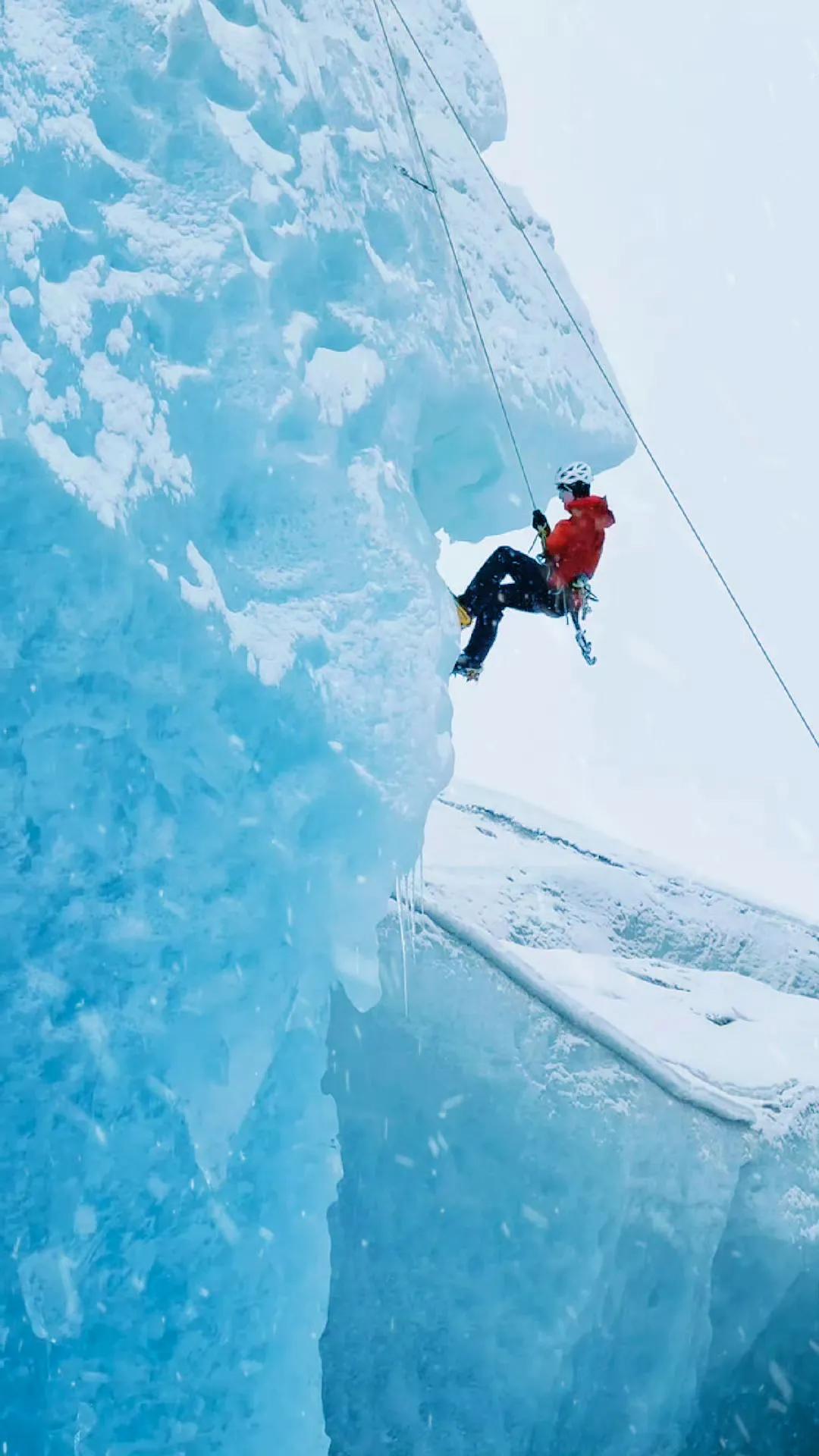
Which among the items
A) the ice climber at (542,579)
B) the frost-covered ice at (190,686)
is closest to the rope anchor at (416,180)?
the frost-covered ice at (190,686)

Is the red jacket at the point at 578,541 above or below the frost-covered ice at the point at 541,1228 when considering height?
above

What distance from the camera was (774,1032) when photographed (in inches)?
331

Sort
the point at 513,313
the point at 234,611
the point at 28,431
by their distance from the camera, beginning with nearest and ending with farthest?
the point at 28,431 < the point at 234,611 < the point at 513,313

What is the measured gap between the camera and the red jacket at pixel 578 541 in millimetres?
5871

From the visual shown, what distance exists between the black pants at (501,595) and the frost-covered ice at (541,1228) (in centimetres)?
131

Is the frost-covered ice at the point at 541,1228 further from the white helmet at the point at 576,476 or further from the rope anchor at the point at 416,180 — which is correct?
the rope anchor at the point at 416,180

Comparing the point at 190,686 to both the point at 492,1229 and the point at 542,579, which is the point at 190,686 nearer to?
the point at 542,579

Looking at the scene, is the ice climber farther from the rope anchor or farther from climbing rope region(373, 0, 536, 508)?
the rope anchor

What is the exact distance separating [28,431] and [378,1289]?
13.8 feet

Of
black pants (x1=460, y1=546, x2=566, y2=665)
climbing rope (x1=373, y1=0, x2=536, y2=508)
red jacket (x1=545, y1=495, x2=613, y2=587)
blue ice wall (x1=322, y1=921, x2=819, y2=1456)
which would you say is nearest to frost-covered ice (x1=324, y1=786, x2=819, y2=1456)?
blue ice wall (x1=322, y1=921, x2=819, y2=1456)

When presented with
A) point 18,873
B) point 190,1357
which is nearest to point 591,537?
point 18,873

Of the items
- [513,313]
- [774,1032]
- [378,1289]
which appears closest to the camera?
[513,313]

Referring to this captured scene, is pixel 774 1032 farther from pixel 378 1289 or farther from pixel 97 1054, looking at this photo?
pixel 97 1054

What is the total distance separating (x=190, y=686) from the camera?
12.4 feet
